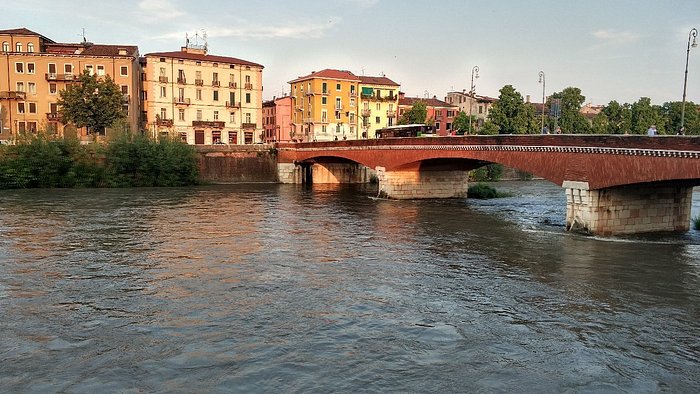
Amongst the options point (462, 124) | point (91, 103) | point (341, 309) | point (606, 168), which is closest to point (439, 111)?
point (462, 124)

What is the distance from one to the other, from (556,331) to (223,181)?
59.0 meters

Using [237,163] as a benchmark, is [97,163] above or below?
above

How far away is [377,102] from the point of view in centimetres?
10356

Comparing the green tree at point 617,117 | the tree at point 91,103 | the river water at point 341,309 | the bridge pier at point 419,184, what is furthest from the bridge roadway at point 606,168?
the green tree at point 617,117

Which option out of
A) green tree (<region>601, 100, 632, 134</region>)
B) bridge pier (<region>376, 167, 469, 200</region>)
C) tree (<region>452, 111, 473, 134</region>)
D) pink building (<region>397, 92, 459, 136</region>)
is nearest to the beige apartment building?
bridge pier (<region>376, 167, 469, 200</region>)

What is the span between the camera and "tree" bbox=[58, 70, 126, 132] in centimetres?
6550

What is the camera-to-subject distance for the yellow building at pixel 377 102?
10144 cm

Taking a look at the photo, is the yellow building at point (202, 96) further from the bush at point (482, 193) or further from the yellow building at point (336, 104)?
the bush at point (482, 193)

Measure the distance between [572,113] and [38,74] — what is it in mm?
85634

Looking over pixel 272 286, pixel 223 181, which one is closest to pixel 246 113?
pixel 223 181

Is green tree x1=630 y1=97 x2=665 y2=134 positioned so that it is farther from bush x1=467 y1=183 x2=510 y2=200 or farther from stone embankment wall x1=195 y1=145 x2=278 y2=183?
stone embankment wall x1=195 y1=145 x2=278 y2=183

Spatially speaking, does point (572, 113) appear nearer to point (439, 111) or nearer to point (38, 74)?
point (439, 111)

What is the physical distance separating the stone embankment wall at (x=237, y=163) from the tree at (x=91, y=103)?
10573 millimetres

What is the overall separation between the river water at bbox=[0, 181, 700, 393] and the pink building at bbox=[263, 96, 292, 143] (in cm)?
8402
